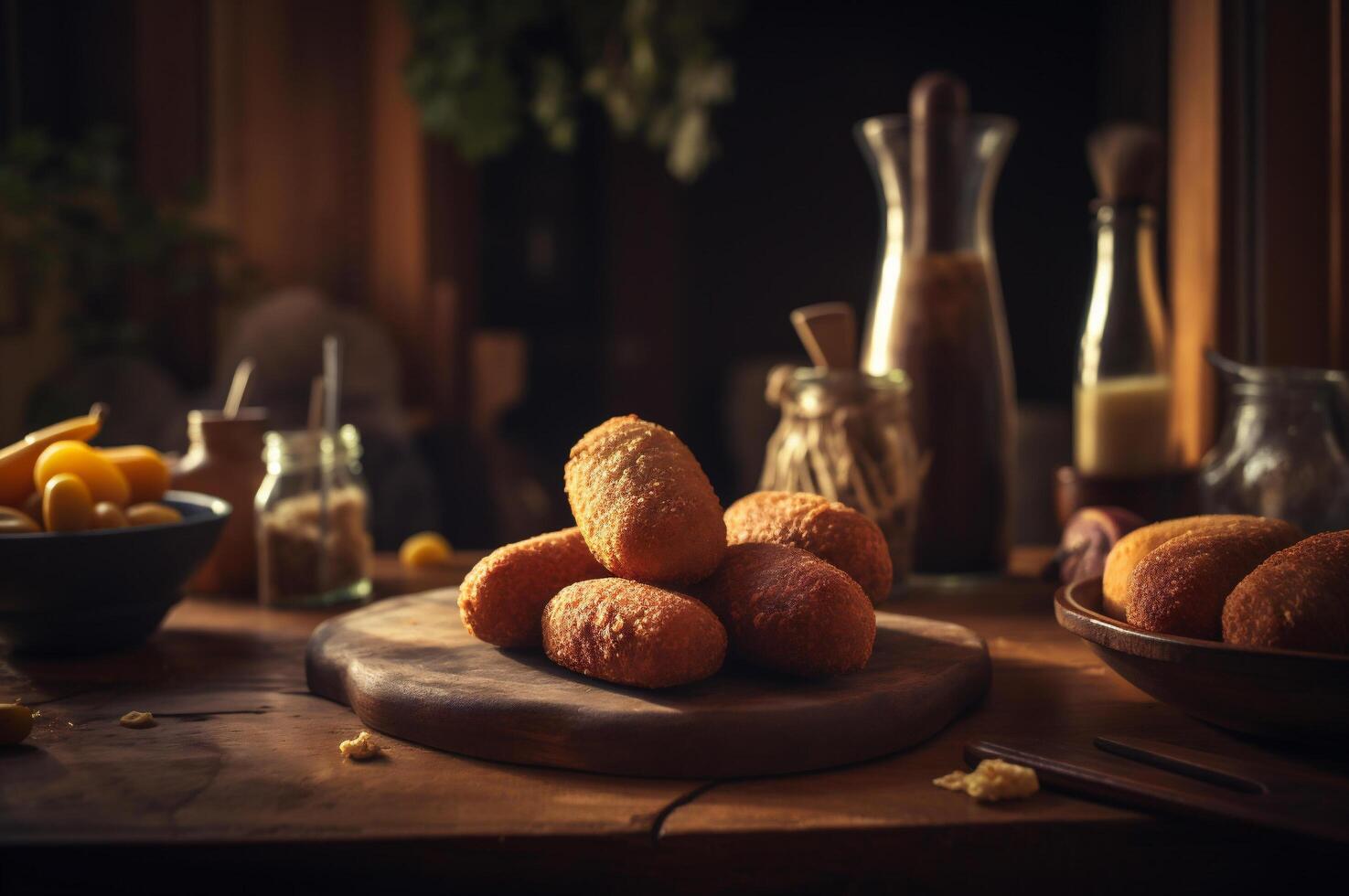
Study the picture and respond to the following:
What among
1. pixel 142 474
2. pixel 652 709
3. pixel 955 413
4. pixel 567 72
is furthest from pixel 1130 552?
pixel 567 72

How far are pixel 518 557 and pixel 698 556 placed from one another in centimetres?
13

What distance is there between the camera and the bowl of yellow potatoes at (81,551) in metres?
0.82

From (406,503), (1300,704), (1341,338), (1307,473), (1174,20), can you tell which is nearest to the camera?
(1300,704)

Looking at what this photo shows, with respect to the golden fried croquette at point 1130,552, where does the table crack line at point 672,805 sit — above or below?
below

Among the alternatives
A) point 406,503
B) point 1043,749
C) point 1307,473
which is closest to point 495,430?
point 406,503

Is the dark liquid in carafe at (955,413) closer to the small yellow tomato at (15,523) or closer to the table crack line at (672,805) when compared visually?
the table crack line at (672,805)

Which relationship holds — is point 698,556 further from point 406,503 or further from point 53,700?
point 406,503

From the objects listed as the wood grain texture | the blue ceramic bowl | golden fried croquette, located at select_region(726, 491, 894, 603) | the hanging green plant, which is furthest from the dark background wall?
golden fried croquette, located at select_region(726, 491, 894, 603)

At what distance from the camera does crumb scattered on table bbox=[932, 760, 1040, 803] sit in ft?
1.87

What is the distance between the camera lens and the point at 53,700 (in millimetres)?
770

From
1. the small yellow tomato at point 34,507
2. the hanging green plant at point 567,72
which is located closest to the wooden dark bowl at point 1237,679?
the small yellow tomato at point 34,507

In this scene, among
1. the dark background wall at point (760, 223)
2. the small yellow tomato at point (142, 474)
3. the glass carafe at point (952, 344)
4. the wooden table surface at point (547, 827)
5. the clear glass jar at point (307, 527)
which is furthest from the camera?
the dark background wall at point (760, 223)

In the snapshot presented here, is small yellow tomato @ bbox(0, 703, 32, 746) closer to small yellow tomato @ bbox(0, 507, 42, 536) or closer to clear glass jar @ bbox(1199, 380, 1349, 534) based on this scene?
small yellow tomato @ bbox(0, 507, 42, 536)

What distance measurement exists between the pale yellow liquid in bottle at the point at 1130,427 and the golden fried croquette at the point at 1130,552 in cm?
48
